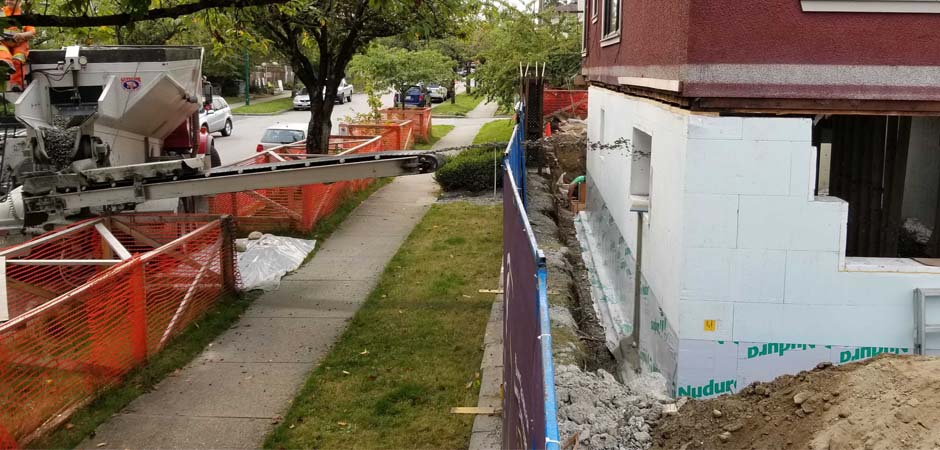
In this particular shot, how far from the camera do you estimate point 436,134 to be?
32312mm

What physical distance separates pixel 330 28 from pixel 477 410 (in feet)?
34.2

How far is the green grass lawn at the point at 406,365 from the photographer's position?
21.0 feet

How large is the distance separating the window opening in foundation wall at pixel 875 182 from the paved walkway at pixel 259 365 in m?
5.65

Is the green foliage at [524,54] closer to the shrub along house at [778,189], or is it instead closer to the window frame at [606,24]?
the window frame at [606,24]

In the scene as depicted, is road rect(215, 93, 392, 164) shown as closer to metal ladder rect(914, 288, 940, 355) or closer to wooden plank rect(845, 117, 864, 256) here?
wooden plank rect(845, 117, 864, 256)

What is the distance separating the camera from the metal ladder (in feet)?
19.7

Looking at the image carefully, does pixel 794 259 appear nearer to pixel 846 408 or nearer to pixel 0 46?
pixel 846 408

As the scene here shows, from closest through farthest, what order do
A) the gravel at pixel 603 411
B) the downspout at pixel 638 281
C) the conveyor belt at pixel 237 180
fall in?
1. the gravel at pixel 603 411
2. the downspout at pixel 638 281
3. the conveyor belt at pixel 237 180

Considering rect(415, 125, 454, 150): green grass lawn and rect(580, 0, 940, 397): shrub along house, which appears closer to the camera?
rect(580, 0, 940, 397): shrub along house

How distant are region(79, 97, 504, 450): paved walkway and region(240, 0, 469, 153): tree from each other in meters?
4.06

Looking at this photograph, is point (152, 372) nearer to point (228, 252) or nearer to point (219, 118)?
point (228, 252)

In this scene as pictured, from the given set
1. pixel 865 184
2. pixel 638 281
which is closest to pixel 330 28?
pixel 638 281

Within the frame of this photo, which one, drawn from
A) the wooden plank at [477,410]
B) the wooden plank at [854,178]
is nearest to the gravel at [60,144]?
the wooden plank at [477,410]

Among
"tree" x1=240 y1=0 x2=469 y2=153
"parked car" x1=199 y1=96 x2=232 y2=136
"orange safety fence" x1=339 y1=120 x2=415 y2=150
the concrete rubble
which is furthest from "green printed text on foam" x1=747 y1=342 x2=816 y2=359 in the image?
"parked car" x1=199 y1=96 x2=232 y2=136
